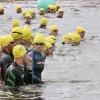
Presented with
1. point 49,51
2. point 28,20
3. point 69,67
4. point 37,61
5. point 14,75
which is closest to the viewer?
point 14,75

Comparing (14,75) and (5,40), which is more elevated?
(5,40)

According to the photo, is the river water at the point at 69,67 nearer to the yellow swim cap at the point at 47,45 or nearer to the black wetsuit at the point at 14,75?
the black wetsuit at the point at 14,75

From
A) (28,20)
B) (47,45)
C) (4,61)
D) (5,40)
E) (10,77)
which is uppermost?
(5,40)

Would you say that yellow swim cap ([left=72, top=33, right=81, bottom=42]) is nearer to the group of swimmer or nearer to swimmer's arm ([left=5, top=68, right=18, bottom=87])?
the group of swimmer

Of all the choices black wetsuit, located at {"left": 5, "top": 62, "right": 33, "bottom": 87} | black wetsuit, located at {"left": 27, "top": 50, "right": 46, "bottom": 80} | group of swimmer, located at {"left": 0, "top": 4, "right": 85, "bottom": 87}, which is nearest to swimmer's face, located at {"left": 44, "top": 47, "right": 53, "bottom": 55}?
group of swimmer, located at {"left": 0, "top": 4, "right": 85, "bottom": 87}

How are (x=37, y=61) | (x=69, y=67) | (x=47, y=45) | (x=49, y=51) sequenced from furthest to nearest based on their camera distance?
(x=49, y=51) → (x=47, y=45) → (x=69, y=67) → (x=37, y=61)

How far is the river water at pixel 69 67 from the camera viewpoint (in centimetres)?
1184

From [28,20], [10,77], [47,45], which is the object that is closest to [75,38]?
[47,45]

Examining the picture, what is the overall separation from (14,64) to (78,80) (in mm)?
3827

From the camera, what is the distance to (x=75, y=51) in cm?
2125

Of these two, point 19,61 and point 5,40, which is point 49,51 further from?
point 19,61

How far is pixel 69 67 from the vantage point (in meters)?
17.3

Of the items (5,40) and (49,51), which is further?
(49,51)

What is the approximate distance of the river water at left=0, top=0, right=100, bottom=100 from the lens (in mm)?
11840
